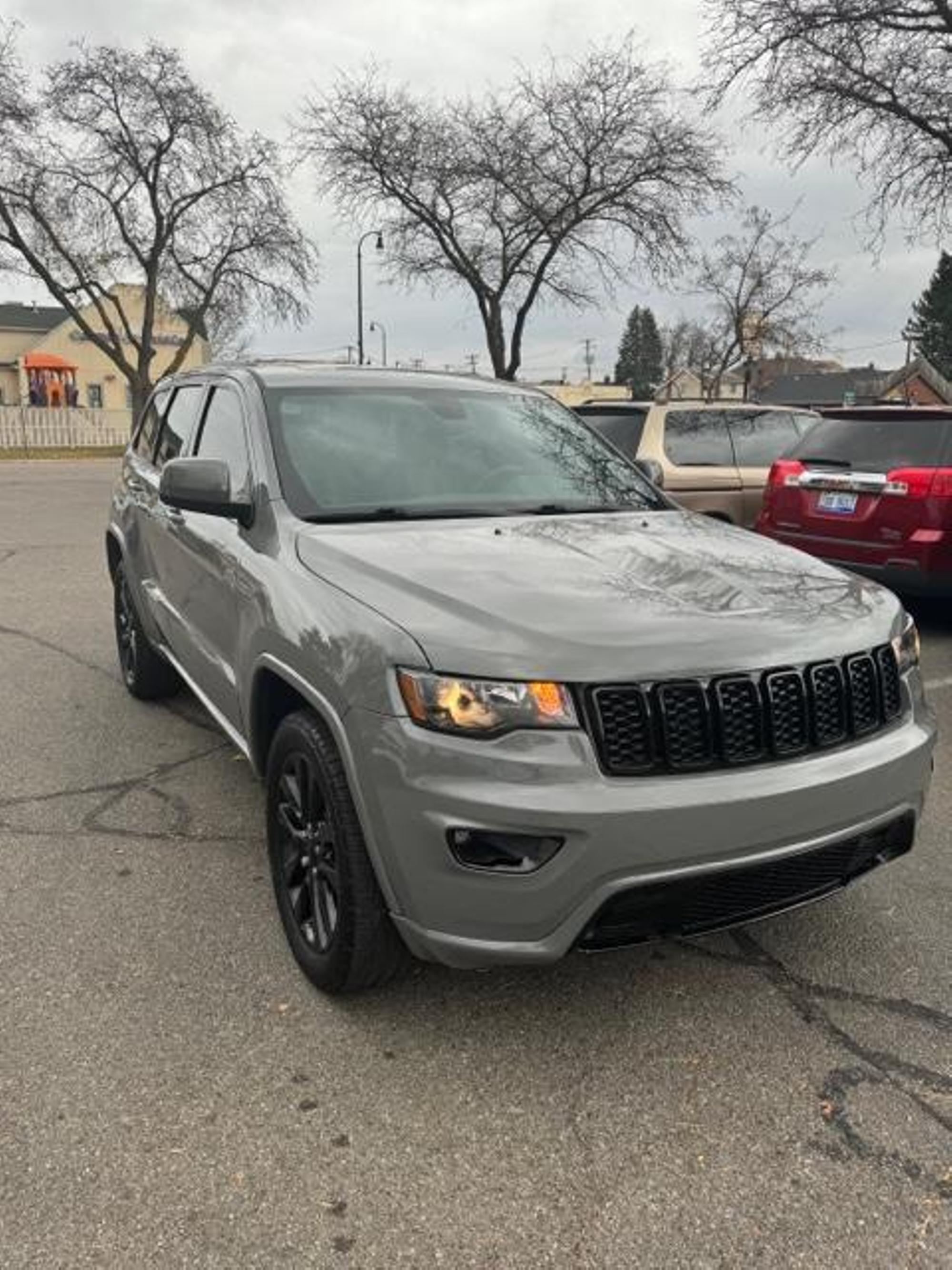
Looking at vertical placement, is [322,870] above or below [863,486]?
below

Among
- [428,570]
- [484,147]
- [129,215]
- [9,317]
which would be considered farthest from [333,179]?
[9,317]

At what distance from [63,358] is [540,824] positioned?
64352 millimetres

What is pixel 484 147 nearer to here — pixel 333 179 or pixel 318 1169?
pixel 333 179

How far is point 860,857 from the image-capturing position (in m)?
2.74

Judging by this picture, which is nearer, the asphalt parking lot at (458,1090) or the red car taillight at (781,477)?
the asphalt parking lot at (458,1090)

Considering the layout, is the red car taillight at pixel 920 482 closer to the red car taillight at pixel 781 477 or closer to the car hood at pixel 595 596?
the red car taillight at pixel 781 477

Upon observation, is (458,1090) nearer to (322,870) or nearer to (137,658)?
(322,870)

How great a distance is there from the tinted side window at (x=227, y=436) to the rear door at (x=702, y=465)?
5287mm

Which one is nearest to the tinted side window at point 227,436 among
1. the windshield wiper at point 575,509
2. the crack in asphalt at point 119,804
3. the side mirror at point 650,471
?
the windshield wiper at point 575,509

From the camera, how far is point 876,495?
23.1 feet

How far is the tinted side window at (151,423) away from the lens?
5344 millimetres

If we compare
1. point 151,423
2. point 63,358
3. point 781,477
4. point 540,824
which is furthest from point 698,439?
point 63,358

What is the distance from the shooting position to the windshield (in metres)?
3.48

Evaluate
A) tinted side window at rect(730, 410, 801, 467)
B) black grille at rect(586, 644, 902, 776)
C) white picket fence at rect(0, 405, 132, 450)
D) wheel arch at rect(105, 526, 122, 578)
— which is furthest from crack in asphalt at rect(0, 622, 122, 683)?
white picket fence at rect(0, 405, 132, 450)
